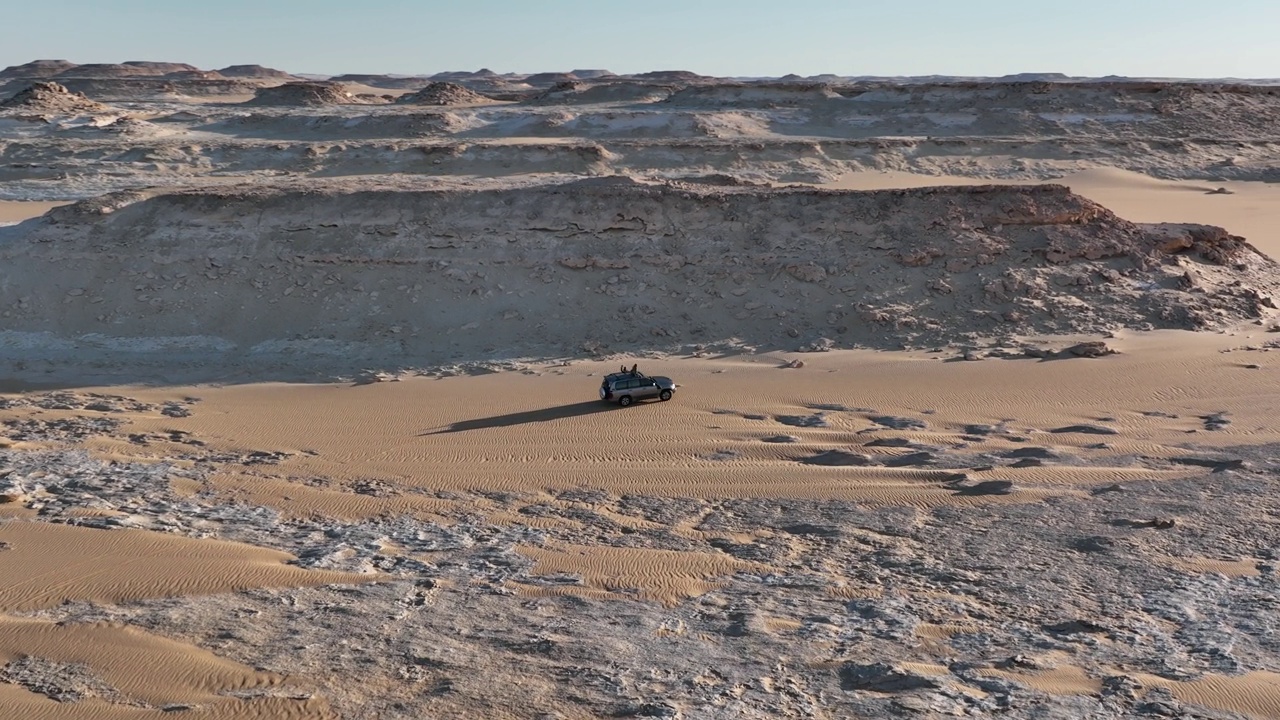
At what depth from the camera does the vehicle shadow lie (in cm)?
1300

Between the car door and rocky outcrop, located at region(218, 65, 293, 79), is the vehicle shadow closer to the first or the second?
the car door

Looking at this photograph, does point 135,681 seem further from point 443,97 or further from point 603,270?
point 443,97

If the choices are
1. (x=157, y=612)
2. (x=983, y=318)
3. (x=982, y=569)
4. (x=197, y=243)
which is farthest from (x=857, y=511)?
(x=197, y=243)

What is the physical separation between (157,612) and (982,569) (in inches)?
225

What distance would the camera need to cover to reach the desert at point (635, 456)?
6.95 meters

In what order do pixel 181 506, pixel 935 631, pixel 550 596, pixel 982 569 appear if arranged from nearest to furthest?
pixel 935 631, pixel 550 596, pixel 982 569, pixel 181 506

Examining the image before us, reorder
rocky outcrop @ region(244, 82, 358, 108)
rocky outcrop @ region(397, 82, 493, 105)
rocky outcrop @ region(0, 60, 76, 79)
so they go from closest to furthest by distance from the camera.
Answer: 1. rocky outcrop @ region(244, 82, 358, 108)
2. rocky outcrop @ region(397, 82, 493, 105)
3. rocky outcrop @ region(0, 60, 76, 79)

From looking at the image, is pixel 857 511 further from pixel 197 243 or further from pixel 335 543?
pixel 197 243

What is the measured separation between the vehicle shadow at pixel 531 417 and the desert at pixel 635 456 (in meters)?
0.08

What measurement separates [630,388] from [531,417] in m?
Answer: 1.18

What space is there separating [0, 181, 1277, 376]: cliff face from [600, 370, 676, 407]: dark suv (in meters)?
2.66

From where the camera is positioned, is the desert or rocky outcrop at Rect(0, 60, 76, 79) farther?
rocky outcrop at Rect(0, 60, 76, 79)

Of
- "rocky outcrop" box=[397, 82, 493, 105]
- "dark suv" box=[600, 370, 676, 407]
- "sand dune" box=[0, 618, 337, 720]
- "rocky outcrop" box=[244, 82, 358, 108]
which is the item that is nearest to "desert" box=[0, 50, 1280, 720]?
"sand dune" box=[0, 618, 337, 720]

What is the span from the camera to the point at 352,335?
16766 millimetres
